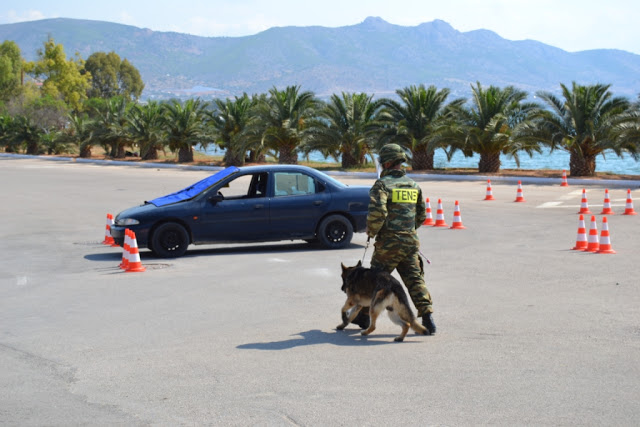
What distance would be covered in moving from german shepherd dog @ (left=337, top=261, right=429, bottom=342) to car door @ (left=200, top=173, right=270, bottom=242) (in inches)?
249

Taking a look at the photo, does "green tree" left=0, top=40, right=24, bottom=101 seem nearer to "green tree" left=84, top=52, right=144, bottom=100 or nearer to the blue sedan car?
"green tree" left=84, top=52, right=144, bottom=100

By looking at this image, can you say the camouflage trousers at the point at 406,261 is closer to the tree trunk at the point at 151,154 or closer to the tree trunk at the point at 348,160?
the tree trunk at the point at 348,160

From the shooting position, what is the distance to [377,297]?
7324 mm

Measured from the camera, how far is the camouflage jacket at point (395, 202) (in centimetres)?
743

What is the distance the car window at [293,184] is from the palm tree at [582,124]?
19.7 meters

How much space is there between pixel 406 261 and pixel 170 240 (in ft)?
22.7

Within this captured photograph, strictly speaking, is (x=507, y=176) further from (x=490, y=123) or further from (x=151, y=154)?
(x=151, y=154)

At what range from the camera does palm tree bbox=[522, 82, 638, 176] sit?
3131 centimetres

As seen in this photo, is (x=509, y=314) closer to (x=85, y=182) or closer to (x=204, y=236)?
(x=204, y=236)

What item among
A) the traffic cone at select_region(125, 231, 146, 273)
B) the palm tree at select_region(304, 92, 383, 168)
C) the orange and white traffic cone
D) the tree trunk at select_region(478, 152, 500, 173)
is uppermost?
the palm tree at select_region(304, 92, 383, 168)

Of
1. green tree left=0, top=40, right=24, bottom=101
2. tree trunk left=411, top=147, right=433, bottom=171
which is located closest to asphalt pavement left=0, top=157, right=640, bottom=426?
tree trunk left=411, top=147, right=433, bottom=171

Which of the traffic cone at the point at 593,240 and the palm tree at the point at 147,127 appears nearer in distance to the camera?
the traffic cone at the point at 593,240

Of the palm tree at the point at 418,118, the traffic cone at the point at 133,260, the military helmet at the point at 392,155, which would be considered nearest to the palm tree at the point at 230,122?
the palm tree at the point at 418,118

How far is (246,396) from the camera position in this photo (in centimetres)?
580
